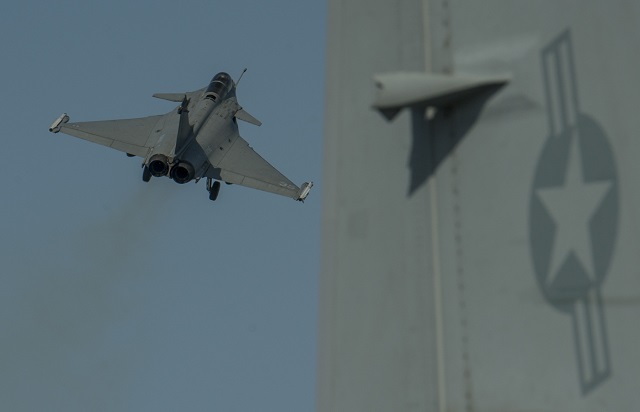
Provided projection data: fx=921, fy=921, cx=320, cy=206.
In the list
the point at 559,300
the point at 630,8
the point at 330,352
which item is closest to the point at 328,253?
the point at 330,352

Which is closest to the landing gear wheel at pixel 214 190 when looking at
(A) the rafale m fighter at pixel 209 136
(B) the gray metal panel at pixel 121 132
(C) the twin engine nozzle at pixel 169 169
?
(A) the rafale m fighter at pixel 209 136

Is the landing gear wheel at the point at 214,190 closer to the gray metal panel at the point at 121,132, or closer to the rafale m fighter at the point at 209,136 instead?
the rafale m fighter at the point at 209,136

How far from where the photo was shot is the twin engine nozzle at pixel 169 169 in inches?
1298

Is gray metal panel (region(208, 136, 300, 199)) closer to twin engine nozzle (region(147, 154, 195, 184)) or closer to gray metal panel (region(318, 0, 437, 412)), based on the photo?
twin engine nozzle (region(147, 154, 195, 184))

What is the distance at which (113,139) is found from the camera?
38312 millimetres

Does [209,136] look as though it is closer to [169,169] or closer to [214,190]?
[214,190]

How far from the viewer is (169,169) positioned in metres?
33.2

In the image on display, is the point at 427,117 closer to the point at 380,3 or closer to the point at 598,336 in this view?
the point at 380,3

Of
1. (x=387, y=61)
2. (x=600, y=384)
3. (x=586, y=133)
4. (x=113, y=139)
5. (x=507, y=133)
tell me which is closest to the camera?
(x=600, y=384)

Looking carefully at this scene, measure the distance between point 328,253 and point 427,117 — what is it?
40.7 inches

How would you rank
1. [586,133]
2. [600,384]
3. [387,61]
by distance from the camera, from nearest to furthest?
[600,384]
[586,133]
[387,61]

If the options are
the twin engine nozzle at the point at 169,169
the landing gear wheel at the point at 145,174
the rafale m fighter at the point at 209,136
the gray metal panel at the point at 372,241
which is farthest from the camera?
the rafale m fighter at the point at 209,136

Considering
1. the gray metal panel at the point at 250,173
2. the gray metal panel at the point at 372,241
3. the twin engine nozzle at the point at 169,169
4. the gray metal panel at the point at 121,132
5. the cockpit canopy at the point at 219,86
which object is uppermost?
the cockpit canopy at the point at 219,86

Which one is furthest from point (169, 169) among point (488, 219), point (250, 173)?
point (488, 219)
